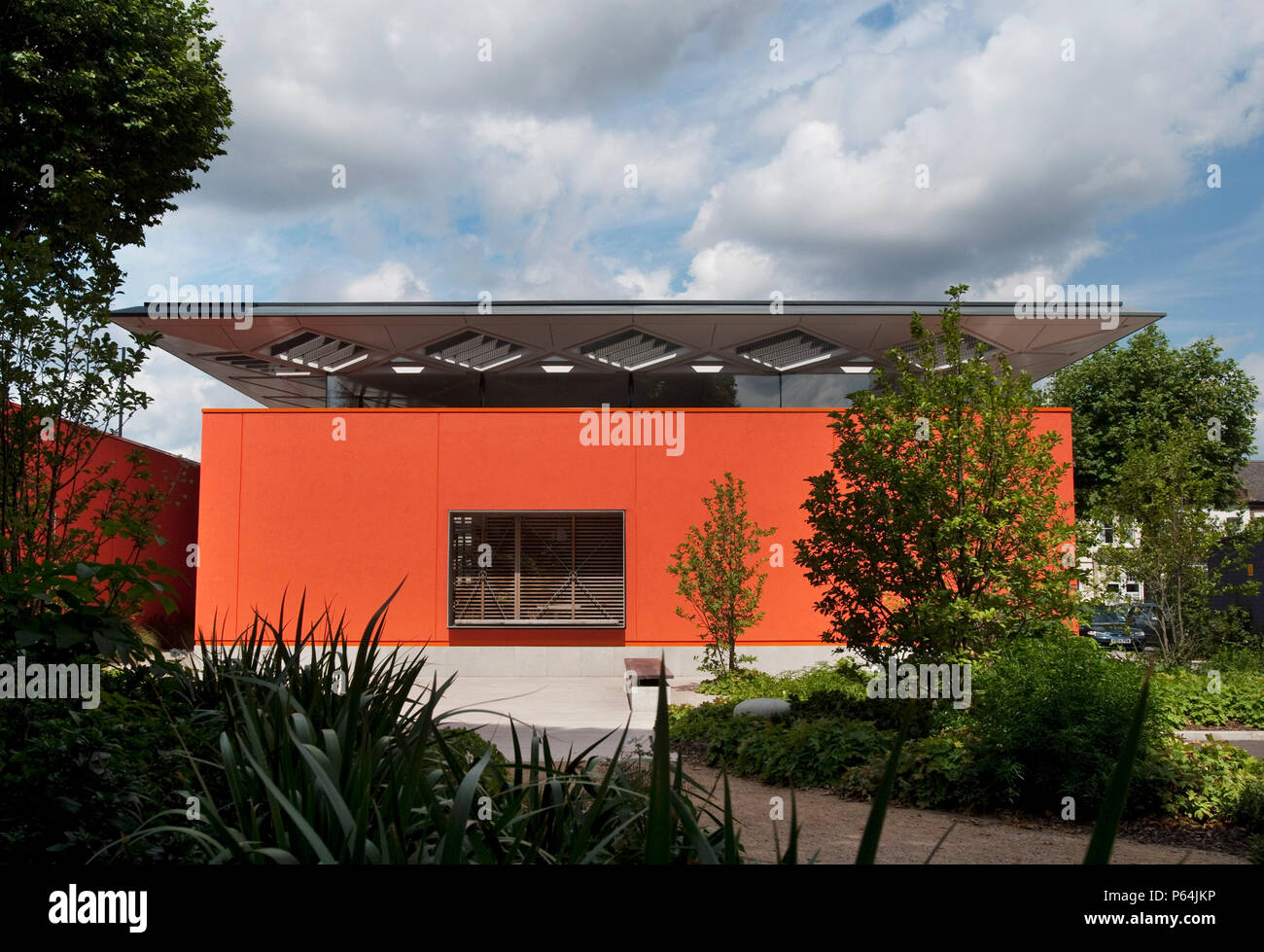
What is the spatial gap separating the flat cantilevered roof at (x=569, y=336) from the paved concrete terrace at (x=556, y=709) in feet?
25.8

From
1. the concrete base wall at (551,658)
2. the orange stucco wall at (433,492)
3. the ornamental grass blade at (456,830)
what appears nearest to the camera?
the ornamental grass blade at (456,830)

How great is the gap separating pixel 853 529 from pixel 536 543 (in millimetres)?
9152

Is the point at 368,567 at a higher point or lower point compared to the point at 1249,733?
higher

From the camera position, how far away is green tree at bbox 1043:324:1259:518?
1092 inches

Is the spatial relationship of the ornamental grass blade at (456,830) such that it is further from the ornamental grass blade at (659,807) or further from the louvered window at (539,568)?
the louvered window at (539,568)

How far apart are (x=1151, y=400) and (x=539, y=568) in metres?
21.8

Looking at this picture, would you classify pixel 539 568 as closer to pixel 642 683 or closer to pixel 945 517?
pixel 642 683

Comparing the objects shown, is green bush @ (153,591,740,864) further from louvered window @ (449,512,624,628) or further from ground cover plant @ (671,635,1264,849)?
louvered window @ (449,512,624,628)

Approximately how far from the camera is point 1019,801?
21.6 feet

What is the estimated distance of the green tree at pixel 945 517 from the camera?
333 inches

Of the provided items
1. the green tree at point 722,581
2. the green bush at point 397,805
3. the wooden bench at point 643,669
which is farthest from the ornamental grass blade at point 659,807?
the green tree at point 722,581

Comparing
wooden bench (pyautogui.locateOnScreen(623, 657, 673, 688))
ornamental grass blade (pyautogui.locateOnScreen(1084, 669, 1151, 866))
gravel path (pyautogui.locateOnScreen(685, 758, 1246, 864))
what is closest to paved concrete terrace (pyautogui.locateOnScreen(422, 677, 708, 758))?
wooden bench (pyautogui.locateOnScreen(623, 657, 673, 688))

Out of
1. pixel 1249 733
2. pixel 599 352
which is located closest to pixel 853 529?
pixel 1249 733
